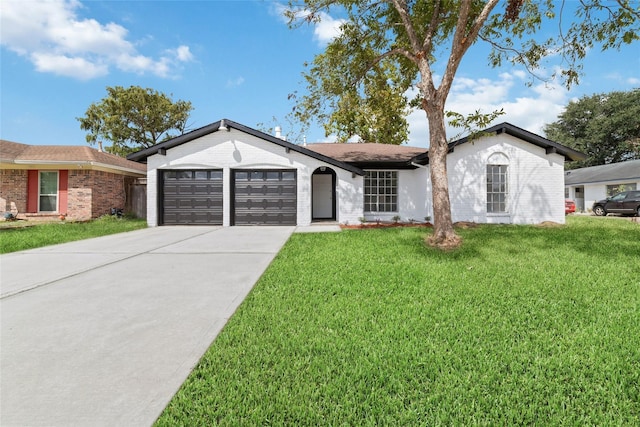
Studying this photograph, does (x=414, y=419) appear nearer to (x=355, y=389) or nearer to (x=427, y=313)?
(x=355, y=389)

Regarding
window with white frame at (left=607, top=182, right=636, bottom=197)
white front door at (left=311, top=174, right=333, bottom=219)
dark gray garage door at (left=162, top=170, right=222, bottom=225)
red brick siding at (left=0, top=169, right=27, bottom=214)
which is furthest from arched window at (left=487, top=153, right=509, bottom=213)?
red brick siding at (left=0, top=169, right=27, bottom=214)

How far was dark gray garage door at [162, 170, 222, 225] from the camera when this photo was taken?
43.8 feet

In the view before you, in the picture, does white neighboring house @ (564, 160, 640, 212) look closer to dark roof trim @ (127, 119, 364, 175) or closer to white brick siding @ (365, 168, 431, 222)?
white brick siding @ (365, 168, 431, 222)

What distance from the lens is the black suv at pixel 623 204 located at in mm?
18250

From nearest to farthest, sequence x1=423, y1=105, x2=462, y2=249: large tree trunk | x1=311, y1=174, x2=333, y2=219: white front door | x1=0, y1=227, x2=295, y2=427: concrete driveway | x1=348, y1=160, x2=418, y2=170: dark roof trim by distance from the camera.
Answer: x1=0, y1=227, x2=295, y2=427: concrete driveway < x1=423, y1=105, x2=462, y2=249: large tree trunk < x1=348, y1=160, x2=418, y2=170: dark roof trim < x1=311, y1=174, x2=333, y2=219: white front door

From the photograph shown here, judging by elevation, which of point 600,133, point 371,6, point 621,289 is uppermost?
A: point 600,133

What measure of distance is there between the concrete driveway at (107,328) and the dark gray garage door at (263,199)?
Result: 6356 millimetres

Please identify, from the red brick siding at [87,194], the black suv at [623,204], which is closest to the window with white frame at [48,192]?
the red brick siding at [87,194]

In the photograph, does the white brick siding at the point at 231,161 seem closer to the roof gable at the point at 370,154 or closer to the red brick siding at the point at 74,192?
the roof gable at the point at 370,154

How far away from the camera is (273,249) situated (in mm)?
7668

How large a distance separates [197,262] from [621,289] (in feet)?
24.0

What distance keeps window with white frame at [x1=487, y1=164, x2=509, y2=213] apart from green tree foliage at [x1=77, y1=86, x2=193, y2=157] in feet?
101

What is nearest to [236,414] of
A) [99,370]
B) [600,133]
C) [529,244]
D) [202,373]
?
[202,373]

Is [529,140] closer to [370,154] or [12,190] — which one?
[370,154]
